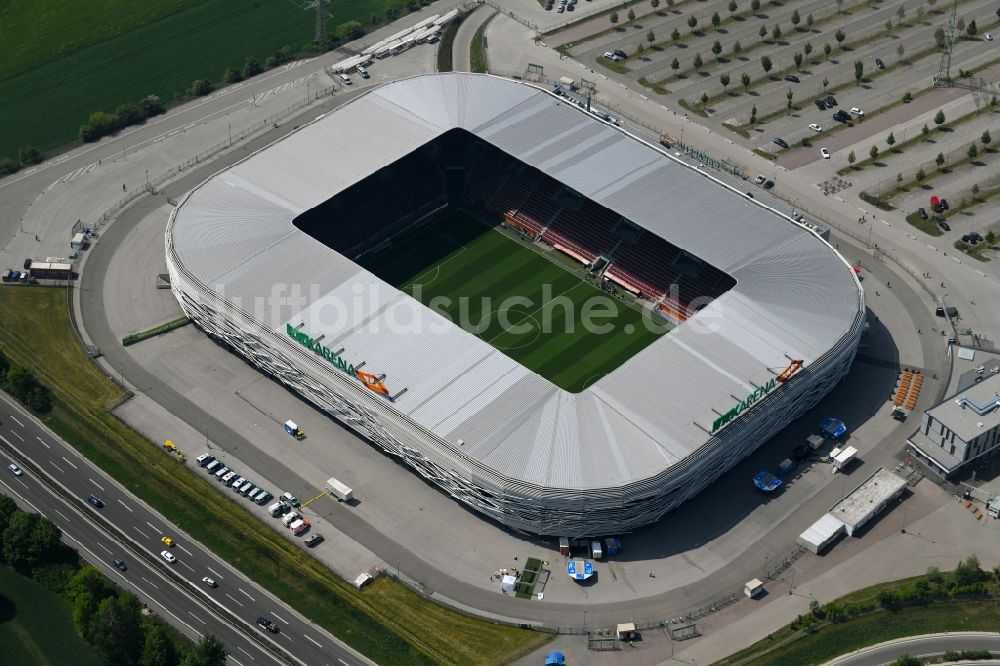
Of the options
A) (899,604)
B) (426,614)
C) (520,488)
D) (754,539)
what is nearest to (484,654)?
(426,614)

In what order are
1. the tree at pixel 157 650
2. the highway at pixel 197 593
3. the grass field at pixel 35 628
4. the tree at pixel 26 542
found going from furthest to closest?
the tree at pixel 26 542 → the grass field at pixel 35 628 → the highway at pixel 197 593 → the tree at pixel 157 650

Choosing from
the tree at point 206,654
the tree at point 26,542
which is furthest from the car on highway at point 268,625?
the tree at point 26,542

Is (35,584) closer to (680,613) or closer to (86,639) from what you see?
(86,639)

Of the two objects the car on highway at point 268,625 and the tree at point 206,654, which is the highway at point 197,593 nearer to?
the car on highway at point 268,625

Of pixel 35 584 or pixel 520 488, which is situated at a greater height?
pixel 520 488

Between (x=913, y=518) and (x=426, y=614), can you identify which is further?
(x=913, y=518)

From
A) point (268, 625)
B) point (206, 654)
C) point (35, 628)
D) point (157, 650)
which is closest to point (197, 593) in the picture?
point (268, 625)

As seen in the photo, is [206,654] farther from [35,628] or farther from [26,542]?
[26,542]
